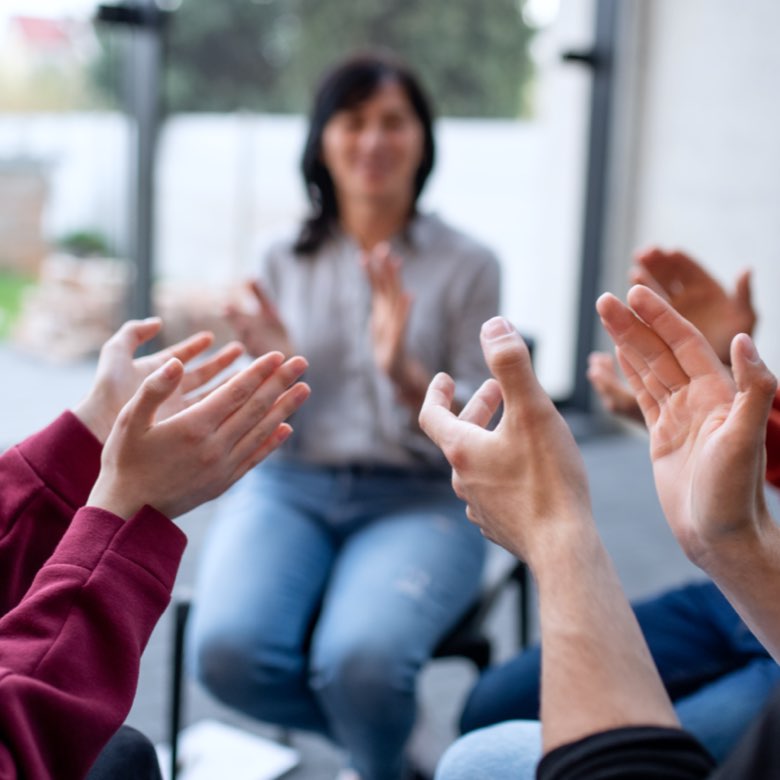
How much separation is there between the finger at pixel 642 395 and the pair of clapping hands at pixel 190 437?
0.31 meters

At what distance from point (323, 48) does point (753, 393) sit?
254 cm

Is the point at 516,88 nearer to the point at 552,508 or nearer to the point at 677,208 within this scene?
the point at 677,208

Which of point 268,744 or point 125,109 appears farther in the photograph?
point 125,109

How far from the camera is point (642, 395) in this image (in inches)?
35.5

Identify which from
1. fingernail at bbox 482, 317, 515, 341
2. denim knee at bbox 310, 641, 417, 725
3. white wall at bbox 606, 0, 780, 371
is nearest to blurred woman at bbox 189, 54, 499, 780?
denim knee at bbox 310, 641, 417, 725

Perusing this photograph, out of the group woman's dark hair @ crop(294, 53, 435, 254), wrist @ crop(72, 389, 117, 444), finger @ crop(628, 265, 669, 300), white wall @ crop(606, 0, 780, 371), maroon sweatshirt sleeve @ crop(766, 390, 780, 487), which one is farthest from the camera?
white wall @ crop(606, 0, 780, 371)

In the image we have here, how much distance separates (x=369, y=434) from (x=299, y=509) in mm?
166

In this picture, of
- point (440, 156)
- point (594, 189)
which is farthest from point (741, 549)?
point (594, 189)

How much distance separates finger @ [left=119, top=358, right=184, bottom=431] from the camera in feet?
2.44

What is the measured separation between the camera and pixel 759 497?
0.73 meters

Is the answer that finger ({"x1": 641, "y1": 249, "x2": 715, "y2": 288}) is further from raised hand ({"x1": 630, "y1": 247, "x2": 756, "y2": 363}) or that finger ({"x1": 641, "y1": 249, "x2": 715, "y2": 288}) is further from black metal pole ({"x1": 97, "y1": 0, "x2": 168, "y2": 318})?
black metal pole ({"x1": 97, "y1": 0, "x2": 168, "y2": 318})

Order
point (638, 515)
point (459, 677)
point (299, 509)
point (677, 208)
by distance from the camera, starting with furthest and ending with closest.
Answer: point (677, 208)
point (638, 515)
point (459, 677)
point (299, 509)

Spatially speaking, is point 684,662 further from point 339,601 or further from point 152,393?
point 152,393

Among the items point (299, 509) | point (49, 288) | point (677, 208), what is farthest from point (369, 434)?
point (677, 208)
